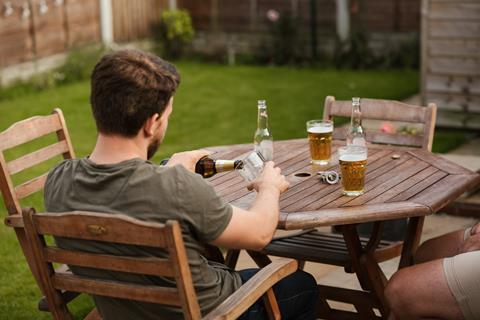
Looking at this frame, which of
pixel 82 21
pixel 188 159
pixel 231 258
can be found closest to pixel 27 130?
pixel 188 159

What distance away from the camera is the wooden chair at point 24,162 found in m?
3.89

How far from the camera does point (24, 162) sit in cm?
417

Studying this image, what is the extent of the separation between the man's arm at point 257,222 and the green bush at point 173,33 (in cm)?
1050

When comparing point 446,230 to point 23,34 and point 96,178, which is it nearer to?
point 96,178

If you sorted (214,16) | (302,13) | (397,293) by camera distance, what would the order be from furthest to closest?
(214,16) < (302,13) < (397,293)

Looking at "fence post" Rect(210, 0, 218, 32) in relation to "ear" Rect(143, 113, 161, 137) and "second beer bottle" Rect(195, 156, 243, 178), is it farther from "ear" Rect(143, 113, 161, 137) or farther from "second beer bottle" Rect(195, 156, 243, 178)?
"ear" Rect(143, 113, 161, 137)

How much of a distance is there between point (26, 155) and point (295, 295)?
1.52 m

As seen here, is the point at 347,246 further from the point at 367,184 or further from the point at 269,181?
the point at 269,181

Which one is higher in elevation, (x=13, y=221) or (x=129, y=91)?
(x=129, y=91)

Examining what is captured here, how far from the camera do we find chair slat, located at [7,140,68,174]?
13.4 feet

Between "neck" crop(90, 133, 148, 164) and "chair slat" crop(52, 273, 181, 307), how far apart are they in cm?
38

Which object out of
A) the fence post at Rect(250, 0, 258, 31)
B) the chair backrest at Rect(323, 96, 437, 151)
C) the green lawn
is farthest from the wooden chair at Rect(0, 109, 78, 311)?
the fence post at Rect(250, 0, 258, 31)

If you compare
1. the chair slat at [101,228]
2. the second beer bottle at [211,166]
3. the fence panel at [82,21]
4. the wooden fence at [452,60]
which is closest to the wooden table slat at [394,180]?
the second beer bottle at [211,166]

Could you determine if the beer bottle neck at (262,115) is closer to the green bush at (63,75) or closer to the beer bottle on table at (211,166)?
the beer bottle on table at (211,166)
